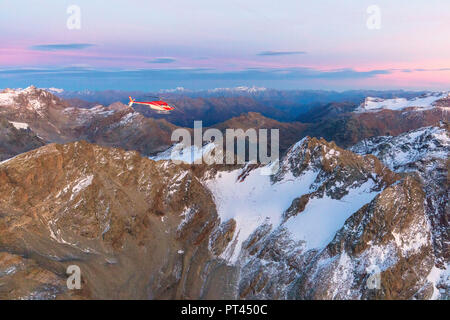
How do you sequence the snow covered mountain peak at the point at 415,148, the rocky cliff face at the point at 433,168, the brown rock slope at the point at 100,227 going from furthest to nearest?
the snow covered mountain peak at the point at 415,148
the rocky cliff face at the point at 433,168
the brown rock slope at the point at 100,227

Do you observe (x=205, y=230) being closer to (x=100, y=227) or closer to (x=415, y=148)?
(x=100, y=227)

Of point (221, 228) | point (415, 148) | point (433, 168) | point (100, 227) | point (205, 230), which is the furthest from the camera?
point (415, 148)

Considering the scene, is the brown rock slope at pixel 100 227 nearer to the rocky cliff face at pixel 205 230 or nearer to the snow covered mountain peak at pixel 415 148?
the rocky cliff face at pixel 205 230

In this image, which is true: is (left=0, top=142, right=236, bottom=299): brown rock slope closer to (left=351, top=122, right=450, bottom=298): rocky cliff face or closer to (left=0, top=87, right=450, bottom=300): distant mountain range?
(left=0, top=87, right=450, bottom=300): distant mountain range

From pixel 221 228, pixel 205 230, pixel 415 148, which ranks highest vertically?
pixel 415 148

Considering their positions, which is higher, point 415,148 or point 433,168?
point 415,148

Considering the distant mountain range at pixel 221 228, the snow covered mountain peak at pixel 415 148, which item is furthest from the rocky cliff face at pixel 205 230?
the snow covered mountain peak at pixel 415 148

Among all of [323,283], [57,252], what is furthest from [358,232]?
[57,252]

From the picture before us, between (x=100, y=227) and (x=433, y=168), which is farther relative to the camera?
(x=433, y=168)

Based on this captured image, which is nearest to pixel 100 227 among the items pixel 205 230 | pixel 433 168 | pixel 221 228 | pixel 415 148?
pixel 205 230

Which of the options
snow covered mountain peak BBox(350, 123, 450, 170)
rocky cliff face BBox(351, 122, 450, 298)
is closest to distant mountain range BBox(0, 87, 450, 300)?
rocky cliff face BBox(351, 122, 450, 298)
